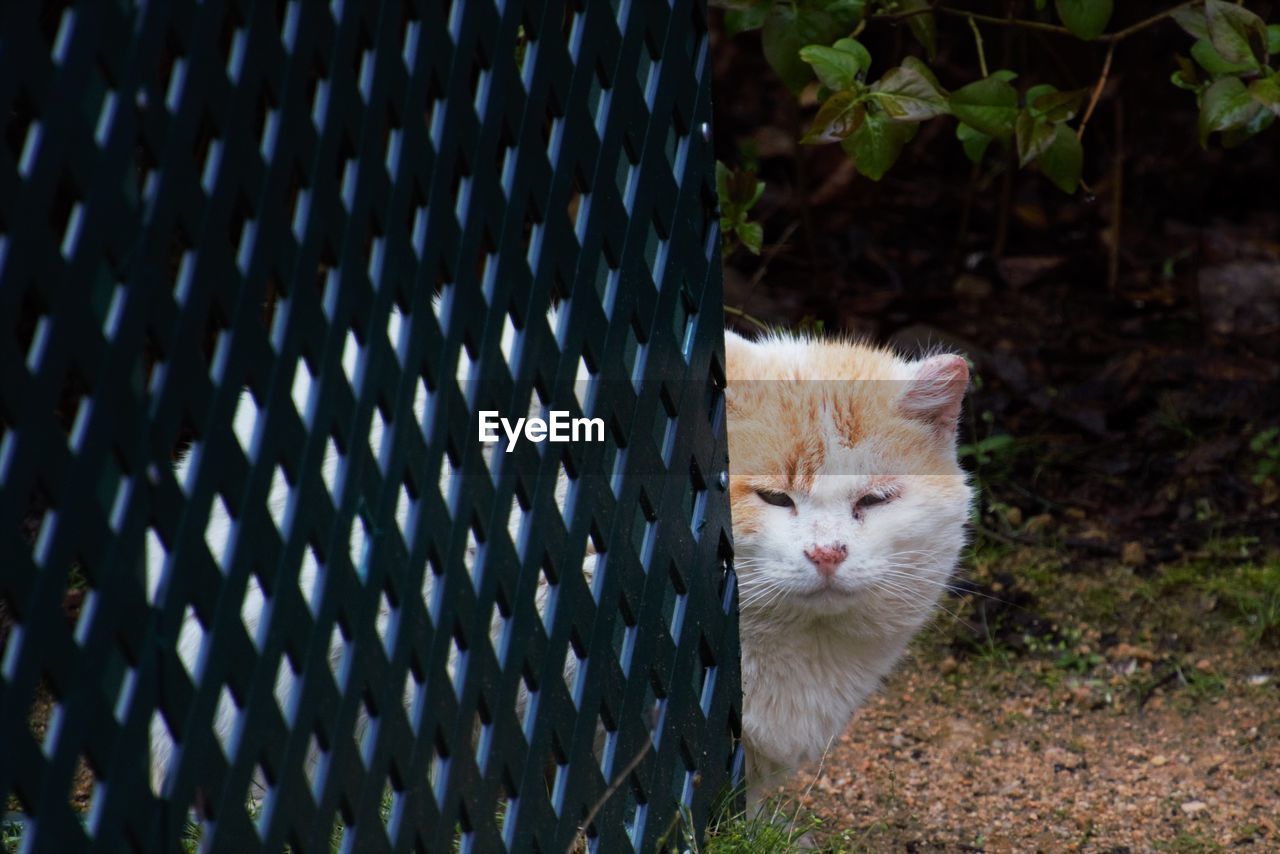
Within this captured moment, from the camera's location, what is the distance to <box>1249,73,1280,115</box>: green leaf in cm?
263

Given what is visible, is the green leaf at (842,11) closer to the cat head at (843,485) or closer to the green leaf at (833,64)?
the green leaf at (833,64)

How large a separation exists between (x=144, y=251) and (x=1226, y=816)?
269 centimetres

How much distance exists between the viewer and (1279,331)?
520 centimetres

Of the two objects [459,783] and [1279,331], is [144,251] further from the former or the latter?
[1279,331]

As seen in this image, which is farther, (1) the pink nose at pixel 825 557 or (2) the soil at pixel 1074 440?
(2) the soil at pixel 1074 440

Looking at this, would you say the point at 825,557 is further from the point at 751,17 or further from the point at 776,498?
the point at 751,17

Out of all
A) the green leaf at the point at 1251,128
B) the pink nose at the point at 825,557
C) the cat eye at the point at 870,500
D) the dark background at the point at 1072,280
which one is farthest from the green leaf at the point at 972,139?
the dark background at the point at 1072,280

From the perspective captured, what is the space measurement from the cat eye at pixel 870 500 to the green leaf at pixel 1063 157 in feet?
2.40

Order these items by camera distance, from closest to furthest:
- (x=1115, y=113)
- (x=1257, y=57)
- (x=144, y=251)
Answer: (x=144, y=251) → (x=1257, y=57) → (x=1115, y=113)

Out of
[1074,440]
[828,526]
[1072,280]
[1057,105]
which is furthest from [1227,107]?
[1072,280]

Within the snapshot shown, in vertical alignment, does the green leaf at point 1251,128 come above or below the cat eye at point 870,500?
above

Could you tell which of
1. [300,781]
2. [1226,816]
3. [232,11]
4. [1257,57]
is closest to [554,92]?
[232,11]

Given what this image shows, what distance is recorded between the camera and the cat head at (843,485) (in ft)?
9.07

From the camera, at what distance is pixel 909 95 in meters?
2.78
